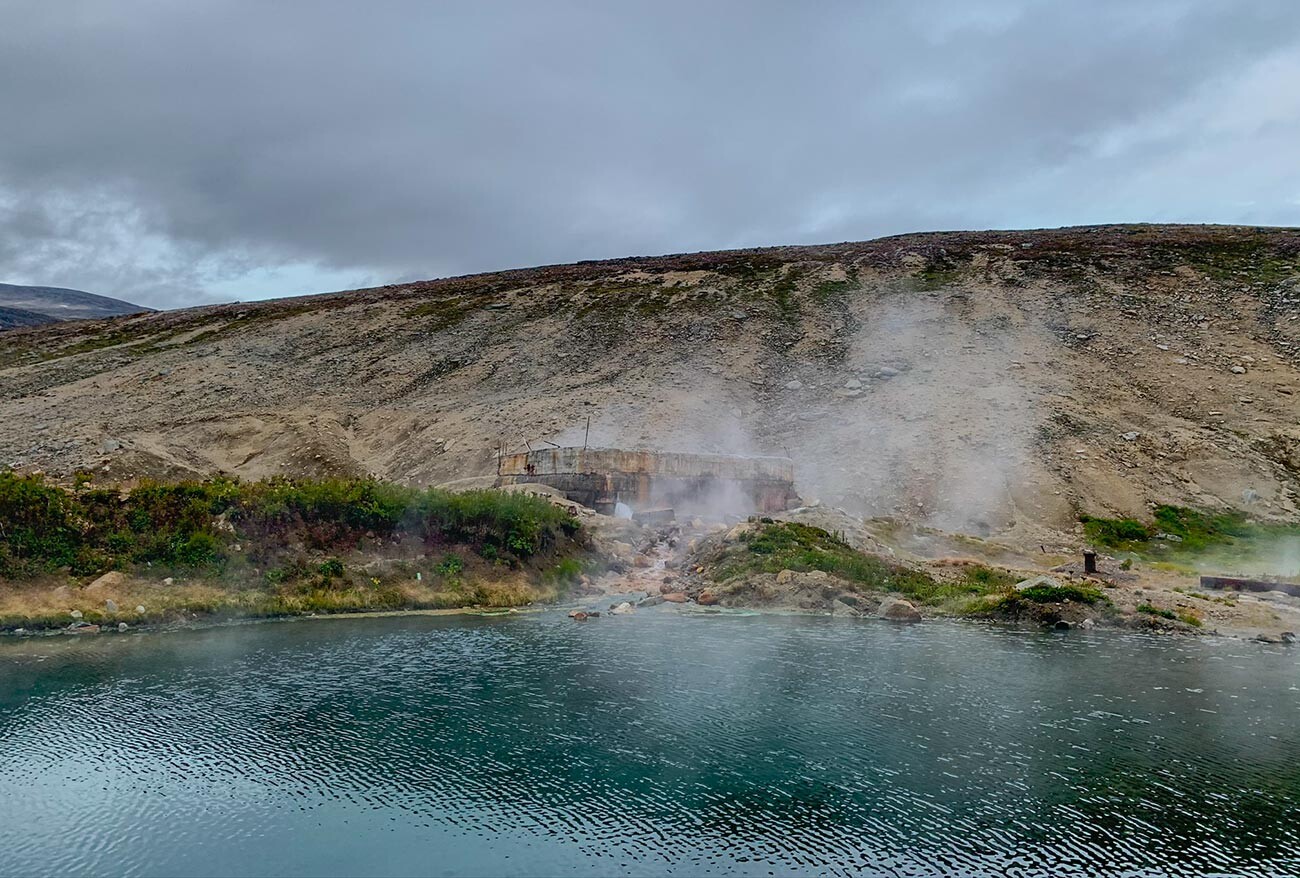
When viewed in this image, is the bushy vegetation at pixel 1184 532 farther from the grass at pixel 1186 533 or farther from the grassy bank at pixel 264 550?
the grassy bank at pixel 264 550

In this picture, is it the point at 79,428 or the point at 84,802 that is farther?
the point at 79,428

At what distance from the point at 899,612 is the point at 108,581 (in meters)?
18.6

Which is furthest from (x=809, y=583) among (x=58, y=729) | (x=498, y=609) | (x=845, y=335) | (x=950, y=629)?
(x=845, y=335)

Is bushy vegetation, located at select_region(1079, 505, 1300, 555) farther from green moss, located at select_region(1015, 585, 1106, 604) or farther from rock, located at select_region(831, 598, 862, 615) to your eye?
rock, located at select_region(831, 598, 862, 615)

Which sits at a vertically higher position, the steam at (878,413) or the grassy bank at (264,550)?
the steam at (878,413)

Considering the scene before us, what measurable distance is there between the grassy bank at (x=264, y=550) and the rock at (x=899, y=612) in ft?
28.2

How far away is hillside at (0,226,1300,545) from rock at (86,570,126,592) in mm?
16244

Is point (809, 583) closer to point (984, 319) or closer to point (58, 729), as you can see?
point (58, 729)

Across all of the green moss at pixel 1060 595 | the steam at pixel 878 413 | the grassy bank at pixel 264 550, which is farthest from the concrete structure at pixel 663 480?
the green moss at pixel 1060 595

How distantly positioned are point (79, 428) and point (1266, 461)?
181ft

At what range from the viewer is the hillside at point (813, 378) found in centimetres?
3716

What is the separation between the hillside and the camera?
122 feet

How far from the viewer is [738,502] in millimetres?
33594

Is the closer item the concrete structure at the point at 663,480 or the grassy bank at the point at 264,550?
the grassy bank at the point at 264,550
